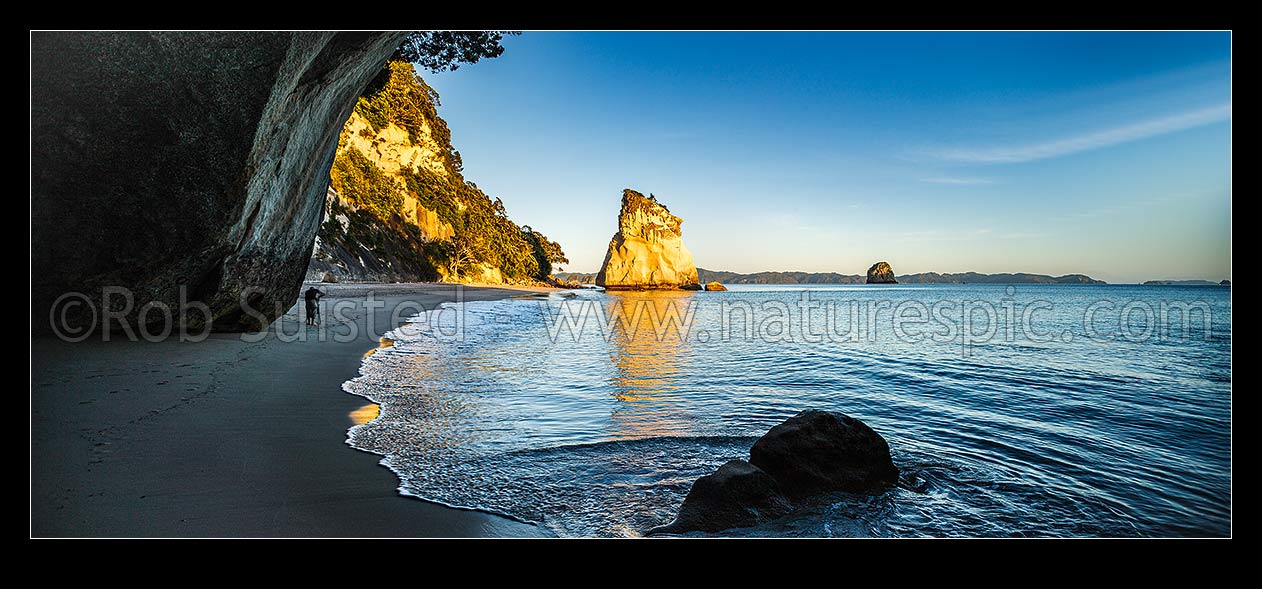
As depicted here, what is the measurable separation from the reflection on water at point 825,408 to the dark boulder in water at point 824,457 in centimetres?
18

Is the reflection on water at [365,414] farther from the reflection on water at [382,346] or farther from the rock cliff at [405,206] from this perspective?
the rock cliff at [405,206]

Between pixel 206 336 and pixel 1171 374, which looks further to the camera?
pixel 1171 374

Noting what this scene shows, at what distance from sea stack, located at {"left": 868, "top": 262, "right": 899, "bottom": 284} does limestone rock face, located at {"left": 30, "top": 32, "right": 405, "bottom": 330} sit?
529 ft

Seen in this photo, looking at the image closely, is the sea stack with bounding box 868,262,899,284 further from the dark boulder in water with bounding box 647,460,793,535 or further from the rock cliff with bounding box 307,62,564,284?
the dark boulder in water with bounding box 647,460,793,535

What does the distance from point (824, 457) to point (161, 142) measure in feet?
23.4

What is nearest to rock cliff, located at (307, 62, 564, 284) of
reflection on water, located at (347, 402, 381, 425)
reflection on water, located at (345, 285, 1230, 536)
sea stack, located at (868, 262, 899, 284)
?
reflection on water, located at (345, 285, 1230, 536)

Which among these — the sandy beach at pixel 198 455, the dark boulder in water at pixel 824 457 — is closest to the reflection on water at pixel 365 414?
the sandy beach at pixel 198 455

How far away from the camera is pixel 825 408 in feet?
28.3

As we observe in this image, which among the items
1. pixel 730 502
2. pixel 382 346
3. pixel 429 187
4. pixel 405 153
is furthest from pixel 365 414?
pixel 429 187

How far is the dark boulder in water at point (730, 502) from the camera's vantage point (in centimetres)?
381
